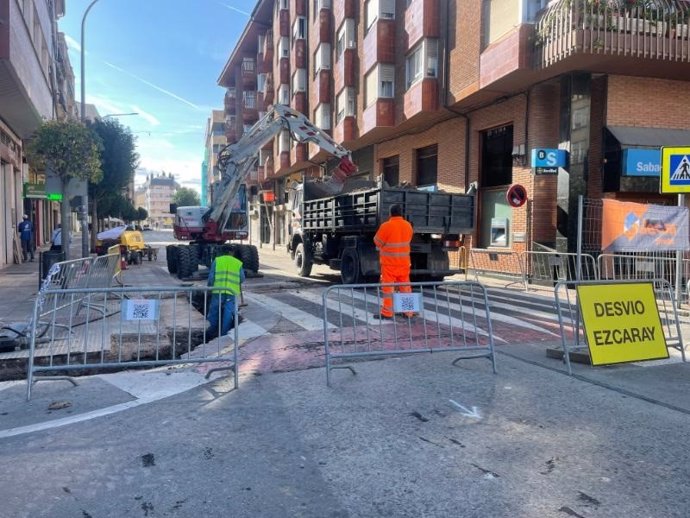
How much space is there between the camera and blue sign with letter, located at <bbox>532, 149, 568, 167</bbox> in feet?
46.0

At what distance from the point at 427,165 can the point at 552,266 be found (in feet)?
26.8

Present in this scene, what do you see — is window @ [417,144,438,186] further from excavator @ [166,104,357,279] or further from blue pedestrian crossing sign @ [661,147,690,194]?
blue pedestrian crossing sign @ [661,147,690,194]

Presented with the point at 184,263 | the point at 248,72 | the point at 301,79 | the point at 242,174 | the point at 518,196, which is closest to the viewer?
the point at 518,196

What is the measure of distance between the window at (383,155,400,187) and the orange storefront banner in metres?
14.7

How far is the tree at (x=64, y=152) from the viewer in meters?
12.2

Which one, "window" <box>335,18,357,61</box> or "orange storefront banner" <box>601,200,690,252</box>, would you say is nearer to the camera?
"orange storefront banner" <box>601,200,690,252</box>

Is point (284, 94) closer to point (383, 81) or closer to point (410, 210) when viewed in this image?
point (383, 81)

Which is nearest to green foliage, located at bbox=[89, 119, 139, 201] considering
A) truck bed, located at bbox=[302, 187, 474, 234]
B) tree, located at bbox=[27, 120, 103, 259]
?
tree, located at bbox=[27, 120, 103, 259]

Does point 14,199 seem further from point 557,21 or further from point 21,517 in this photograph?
point 21,517

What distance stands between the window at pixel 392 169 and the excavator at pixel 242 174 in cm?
764

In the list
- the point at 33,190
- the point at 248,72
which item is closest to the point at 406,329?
the point at 33,190

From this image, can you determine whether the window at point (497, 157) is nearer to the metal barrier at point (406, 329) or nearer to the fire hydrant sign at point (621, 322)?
the metal barrier at point (406, 329)

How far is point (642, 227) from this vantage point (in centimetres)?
855

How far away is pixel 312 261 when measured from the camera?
50.8ft
